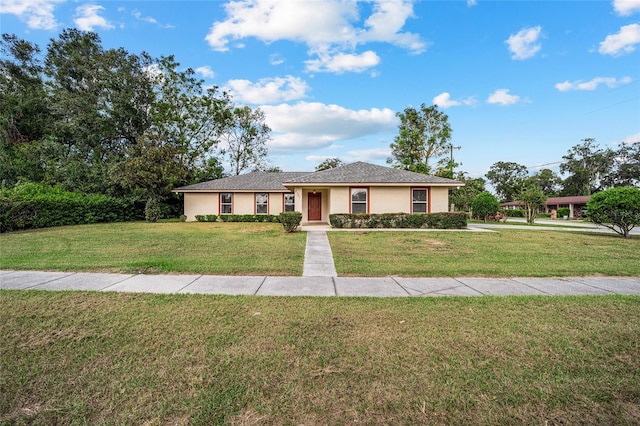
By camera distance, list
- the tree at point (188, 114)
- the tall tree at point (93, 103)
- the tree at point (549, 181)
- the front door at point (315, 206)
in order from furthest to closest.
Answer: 1. the tree at point (549, 181)
2. the tree at point (188, 114)
3. the tall tree at point (93, 103)
4. the front door at point (315, 206)

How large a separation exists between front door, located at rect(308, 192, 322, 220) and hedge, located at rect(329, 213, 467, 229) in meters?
4.96

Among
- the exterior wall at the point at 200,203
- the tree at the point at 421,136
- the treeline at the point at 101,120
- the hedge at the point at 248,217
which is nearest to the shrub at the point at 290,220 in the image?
the hedge at the point at 248,217

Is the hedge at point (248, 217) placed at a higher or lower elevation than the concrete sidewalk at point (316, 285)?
higher

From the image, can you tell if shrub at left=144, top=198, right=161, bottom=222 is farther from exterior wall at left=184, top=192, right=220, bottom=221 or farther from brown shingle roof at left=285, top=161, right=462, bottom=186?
brown shingle roof at left=285, top=161, right=462, bottom=186

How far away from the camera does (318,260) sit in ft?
24.0

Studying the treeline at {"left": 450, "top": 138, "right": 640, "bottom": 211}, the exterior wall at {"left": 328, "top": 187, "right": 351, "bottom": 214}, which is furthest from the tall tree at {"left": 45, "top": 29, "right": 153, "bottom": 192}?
the treeline at {"left": 450, "top": 138, "right": 640, "bottom": 211}

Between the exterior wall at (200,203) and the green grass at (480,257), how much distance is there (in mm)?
13011

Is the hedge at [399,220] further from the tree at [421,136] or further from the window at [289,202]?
the tree at [421,136]

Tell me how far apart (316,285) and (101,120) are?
26084mm

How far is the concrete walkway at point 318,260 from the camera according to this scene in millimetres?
6027

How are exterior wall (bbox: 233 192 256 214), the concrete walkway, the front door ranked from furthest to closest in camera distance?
exterior wall (bbox: 233 192 256 214)
the front door
the concrete walkway

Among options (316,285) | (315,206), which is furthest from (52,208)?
(316,285)

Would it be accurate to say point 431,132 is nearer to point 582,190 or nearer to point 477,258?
point 477,258

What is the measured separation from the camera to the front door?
65.2 ft
